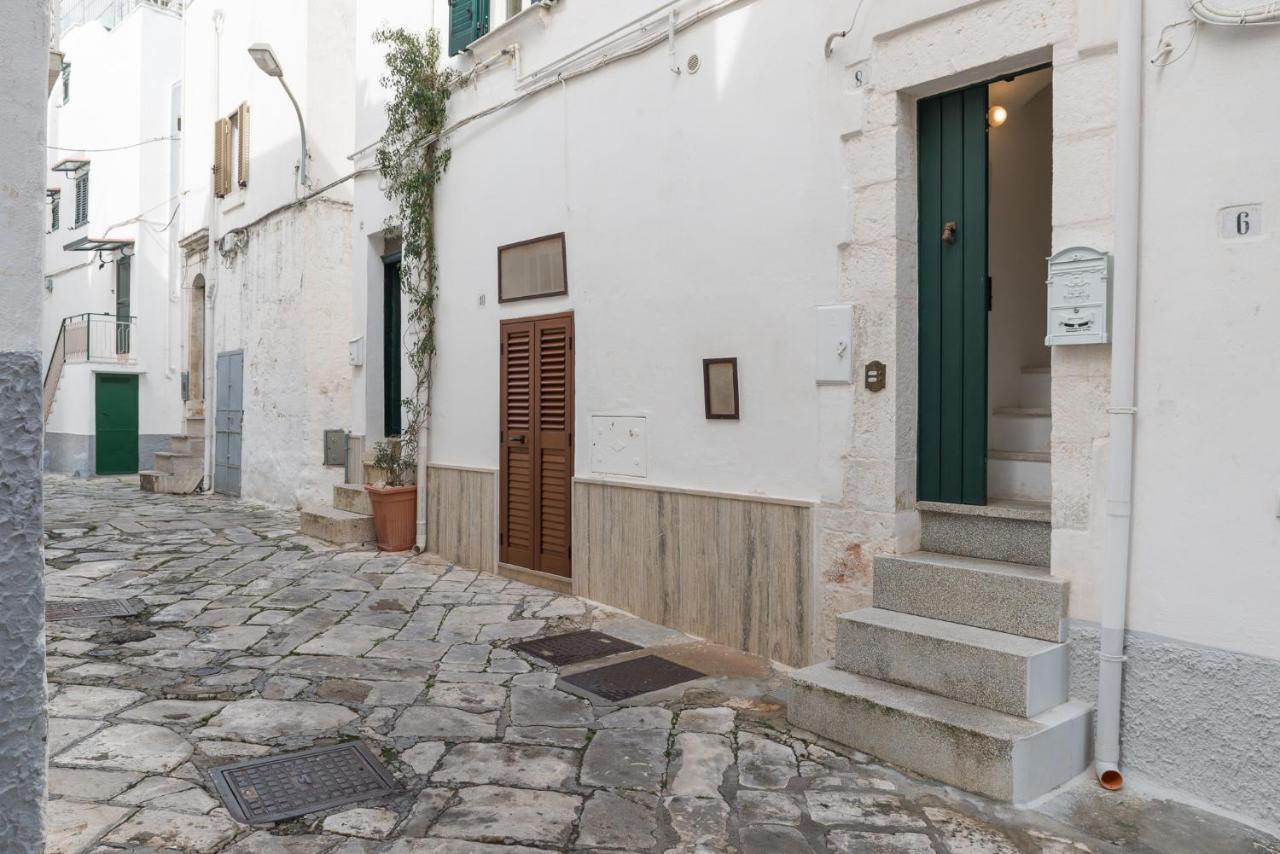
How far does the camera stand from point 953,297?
458 cm

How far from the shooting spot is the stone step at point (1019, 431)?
500 cm

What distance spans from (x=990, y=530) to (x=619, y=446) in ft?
8.68

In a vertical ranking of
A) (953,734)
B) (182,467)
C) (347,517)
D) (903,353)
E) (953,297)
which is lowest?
(953,734)

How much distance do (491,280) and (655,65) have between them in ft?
7.78

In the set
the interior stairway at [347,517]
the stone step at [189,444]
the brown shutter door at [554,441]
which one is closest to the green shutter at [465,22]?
the brown shutter door at [554,441]

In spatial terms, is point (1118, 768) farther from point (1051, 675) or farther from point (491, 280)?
point (491, 280)

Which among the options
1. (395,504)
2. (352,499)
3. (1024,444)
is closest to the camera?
(1024,444)

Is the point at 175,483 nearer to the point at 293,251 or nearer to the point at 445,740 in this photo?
the point at 293,251

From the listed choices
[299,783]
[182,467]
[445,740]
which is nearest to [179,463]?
[182,467]

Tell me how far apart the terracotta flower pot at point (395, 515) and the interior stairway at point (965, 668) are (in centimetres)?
518

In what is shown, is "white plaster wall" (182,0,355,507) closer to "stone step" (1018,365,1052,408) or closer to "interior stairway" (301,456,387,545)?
"interior stairway" (301,456,387,545)

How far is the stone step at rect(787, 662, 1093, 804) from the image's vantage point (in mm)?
3412

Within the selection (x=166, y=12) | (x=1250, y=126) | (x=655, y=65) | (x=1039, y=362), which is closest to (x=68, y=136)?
(x=166, y=12)

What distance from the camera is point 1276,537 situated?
129 inches
